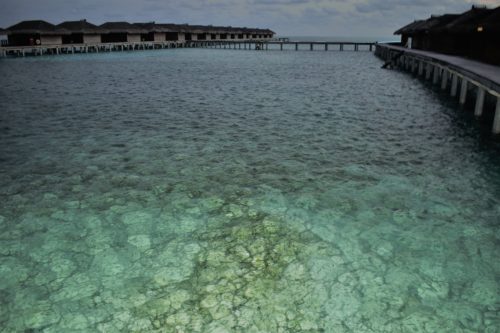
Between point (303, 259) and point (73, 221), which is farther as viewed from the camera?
point (73, 221)

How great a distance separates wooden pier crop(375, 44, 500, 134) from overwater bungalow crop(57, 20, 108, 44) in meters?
42.9

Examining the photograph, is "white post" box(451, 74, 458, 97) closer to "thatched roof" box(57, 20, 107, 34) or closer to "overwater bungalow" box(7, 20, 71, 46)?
"overwater bungalow" box(7, 20, 71, 46)

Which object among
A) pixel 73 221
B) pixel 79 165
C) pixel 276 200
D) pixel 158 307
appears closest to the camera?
pixel 158 307

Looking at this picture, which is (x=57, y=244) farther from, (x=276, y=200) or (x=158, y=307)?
(x=276, y=200)

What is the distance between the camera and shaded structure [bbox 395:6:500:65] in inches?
904

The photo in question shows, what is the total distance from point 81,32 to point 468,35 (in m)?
50.1

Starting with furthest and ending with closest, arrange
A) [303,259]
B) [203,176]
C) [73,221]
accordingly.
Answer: [203,176] → [73,221] → [303,259]

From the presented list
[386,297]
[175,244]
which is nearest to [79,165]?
[175,244]

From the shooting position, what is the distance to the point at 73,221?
854 centimetres

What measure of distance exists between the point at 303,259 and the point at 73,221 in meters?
5.03

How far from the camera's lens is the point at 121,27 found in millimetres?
66562

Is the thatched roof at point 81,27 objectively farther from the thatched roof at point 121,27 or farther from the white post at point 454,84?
the white post at point 454,84

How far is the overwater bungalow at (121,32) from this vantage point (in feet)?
213

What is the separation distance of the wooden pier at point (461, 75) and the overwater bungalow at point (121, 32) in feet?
144
